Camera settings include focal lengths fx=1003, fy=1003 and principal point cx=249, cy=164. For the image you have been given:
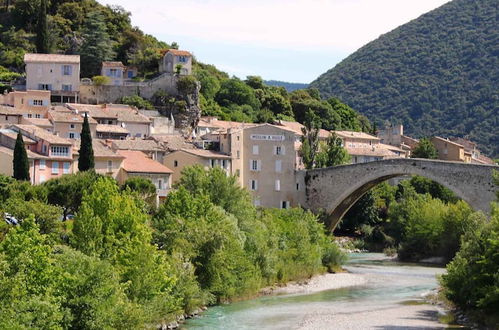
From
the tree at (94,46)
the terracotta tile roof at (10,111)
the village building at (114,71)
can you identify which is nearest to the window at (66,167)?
the terracotta tile roof at (10,111)

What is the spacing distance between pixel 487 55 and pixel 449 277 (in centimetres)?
10945

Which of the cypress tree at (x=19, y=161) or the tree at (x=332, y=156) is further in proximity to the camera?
the tree at (x=332, y=156)

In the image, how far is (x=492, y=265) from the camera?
3562 centimetres

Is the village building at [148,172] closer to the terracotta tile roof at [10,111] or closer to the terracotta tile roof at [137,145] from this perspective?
the terracotta tile roof at [137,145]

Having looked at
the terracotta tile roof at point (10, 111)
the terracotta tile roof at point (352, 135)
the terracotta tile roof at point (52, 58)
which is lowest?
the terracotta tile roof at point (10, 111)

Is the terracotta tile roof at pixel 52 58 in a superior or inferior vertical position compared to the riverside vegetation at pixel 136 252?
superior

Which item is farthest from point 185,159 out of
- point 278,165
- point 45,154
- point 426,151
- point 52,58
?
point 426,151

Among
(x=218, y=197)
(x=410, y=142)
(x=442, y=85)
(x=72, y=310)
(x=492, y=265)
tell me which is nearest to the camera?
(x=72, y=310)

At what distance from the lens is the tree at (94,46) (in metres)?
84.9

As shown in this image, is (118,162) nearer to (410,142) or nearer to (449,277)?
(449,277)

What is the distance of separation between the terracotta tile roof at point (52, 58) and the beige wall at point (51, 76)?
12.9 inches

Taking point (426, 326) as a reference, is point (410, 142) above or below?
above

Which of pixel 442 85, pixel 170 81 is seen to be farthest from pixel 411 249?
pixel 442 85

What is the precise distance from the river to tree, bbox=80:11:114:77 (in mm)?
39667
